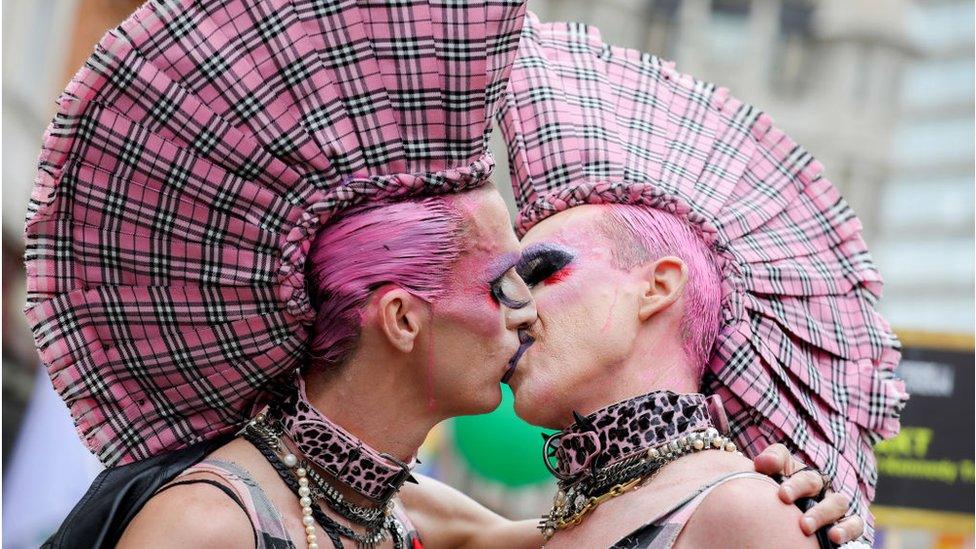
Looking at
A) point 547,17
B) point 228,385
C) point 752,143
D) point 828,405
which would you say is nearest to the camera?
point 228,385

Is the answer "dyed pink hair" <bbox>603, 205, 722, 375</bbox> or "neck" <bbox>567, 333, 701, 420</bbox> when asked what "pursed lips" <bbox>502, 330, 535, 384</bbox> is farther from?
"dyed pink hair" <bbox>603, 205, 722, 375</bbox>

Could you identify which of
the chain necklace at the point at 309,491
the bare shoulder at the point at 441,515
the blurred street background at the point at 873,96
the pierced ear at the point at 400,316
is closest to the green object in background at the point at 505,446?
the bare shoulder at the point at 441,515

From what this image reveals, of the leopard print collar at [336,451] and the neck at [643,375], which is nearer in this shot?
the leopard print collar at [336,451]

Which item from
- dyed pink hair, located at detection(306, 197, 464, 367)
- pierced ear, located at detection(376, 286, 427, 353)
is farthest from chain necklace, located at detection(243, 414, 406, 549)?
pierced ear, located at detection(376, 286, 427, 353)

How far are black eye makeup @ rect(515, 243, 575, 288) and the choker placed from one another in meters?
0.38

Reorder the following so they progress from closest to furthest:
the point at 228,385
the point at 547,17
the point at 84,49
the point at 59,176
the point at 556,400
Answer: the point at 59,176 < the point at 228,385 < the point at 556,400 < the point at 84,49 < the point at 547,17

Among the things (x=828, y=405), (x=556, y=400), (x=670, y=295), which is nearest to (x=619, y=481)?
(x=556, y=400)

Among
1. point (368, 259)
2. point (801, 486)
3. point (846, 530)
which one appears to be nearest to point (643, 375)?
point (801, 486)

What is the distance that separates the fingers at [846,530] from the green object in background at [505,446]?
4537 millimetres

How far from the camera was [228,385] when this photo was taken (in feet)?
9.50

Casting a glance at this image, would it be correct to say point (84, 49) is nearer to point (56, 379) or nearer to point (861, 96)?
point (56, 379)

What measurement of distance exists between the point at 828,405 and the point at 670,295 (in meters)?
0.59

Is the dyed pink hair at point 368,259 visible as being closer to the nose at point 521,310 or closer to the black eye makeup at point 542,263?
the nose at point 521,310

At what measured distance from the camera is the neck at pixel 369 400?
2.89 m
